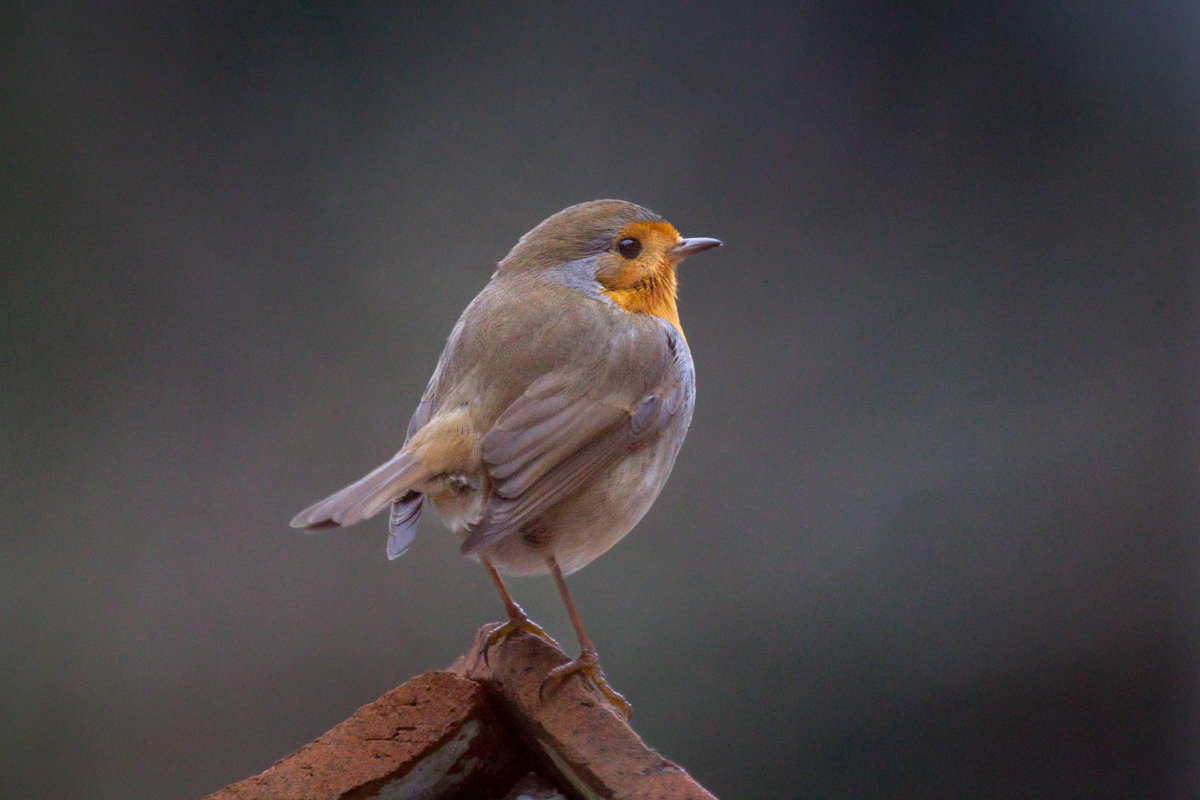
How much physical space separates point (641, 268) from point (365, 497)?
738 millimetres

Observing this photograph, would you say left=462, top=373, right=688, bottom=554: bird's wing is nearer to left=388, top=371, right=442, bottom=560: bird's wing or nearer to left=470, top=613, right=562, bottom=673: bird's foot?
left=388, top=371, right=442, bottom=560: bird's wing

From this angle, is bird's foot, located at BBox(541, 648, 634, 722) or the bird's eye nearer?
bird's foot, located at BBox(541, 648, 634, 722)

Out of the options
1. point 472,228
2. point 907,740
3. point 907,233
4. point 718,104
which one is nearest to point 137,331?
point 472,228

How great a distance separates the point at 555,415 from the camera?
179cm

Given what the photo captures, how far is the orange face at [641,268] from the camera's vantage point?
2.05m

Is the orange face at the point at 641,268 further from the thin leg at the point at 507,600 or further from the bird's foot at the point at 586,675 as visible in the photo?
the bird's foot at the point at 586,675

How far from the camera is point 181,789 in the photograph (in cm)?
348

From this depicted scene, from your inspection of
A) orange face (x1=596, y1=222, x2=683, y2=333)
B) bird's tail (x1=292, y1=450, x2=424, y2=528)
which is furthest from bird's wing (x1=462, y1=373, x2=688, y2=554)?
orange face (x1=596, y1=222, x2=683, y2=333)

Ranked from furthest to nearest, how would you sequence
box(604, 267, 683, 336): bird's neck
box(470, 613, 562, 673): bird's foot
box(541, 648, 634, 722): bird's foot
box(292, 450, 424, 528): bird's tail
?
1. box(604, 267, 683, 336): bird's neck
2. box(470, 613, 562, 673): bird's foot
3. box(541, 648, 634, 722): bird's foot
4. box(292, 450, 424, 528): bird's tail

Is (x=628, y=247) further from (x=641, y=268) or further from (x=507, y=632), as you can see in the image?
(x=507, y=632)

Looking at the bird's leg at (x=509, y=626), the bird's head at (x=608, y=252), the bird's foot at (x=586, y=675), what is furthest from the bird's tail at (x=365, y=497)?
the bird's head at (x=608, y=252)

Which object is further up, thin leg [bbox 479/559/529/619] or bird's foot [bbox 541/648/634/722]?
thin leg [bbox 479/559/529/619]

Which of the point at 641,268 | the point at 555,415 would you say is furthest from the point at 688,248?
the point at 555,415

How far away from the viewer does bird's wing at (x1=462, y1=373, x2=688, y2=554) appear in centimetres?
169
